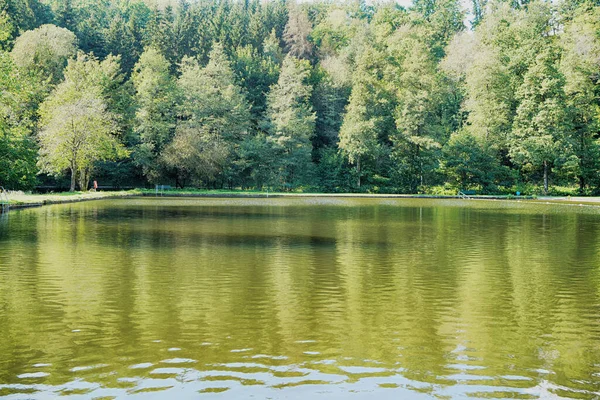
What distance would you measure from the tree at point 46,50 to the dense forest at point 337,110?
20 cm

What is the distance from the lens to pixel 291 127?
233 ft

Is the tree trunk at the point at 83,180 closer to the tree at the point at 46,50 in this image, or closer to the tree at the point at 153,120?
the tree at the point at 153,120

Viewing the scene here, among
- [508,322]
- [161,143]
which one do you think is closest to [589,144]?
[161,143]

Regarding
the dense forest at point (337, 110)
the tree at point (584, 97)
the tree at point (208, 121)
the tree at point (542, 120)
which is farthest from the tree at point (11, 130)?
the tree at point (584, 97)

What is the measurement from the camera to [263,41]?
93688mm

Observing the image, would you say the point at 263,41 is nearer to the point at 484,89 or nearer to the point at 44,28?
the point at 44,28

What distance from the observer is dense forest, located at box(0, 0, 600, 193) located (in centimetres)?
6284

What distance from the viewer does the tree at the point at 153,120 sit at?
6656cm

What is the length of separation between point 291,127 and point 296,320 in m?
63.1

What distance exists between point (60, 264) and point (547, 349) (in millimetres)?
10498

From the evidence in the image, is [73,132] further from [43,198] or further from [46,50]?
[46,50]

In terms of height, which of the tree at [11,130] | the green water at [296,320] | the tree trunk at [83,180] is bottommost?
the green water at [296,320]

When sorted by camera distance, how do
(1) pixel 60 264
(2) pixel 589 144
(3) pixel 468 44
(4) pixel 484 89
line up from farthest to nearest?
(3) pixel 468 44 < (4) pixel 484 89 < (2) pixel 589 144 < (1) pixel 60 264

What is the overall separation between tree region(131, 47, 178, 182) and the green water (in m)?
50.0
